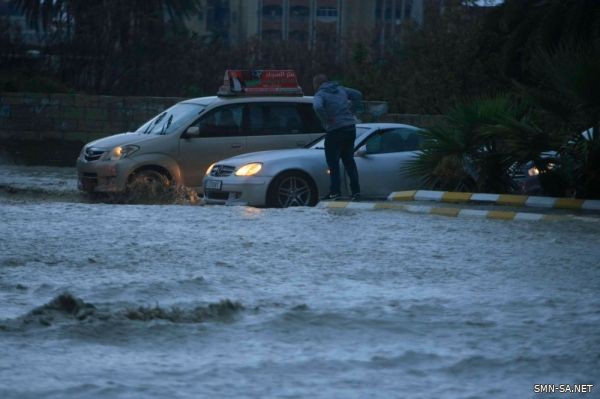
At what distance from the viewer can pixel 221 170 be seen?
14805 mm

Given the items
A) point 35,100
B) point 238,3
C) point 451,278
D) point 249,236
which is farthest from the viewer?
point 238,3

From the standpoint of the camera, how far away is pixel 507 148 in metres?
13.3

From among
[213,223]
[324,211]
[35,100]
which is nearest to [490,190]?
[324,211]

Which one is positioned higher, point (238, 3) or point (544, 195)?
point (238, 3)

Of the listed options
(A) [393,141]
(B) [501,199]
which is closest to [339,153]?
(A) [393,141]

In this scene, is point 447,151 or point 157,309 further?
point 447,151

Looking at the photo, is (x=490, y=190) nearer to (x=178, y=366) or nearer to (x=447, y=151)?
(x=447, y=151)

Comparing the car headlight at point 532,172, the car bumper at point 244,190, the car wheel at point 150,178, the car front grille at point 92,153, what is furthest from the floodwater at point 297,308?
the car front grille at point 92,153

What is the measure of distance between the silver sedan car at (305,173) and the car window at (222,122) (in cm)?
160

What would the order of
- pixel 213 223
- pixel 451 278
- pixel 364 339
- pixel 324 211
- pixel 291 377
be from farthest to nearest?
pixel 324 211 < pixel 213 223 < pixel 451 278 < pixel 364 339 < pixel 291 377

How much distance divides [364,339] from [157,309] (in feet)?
4.88

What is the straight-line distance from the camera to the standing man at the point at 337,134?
14.2 metres

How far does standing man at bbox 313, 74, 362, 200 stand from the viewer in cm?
1423

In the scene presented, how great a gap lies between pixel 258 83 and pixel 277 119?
68cm
